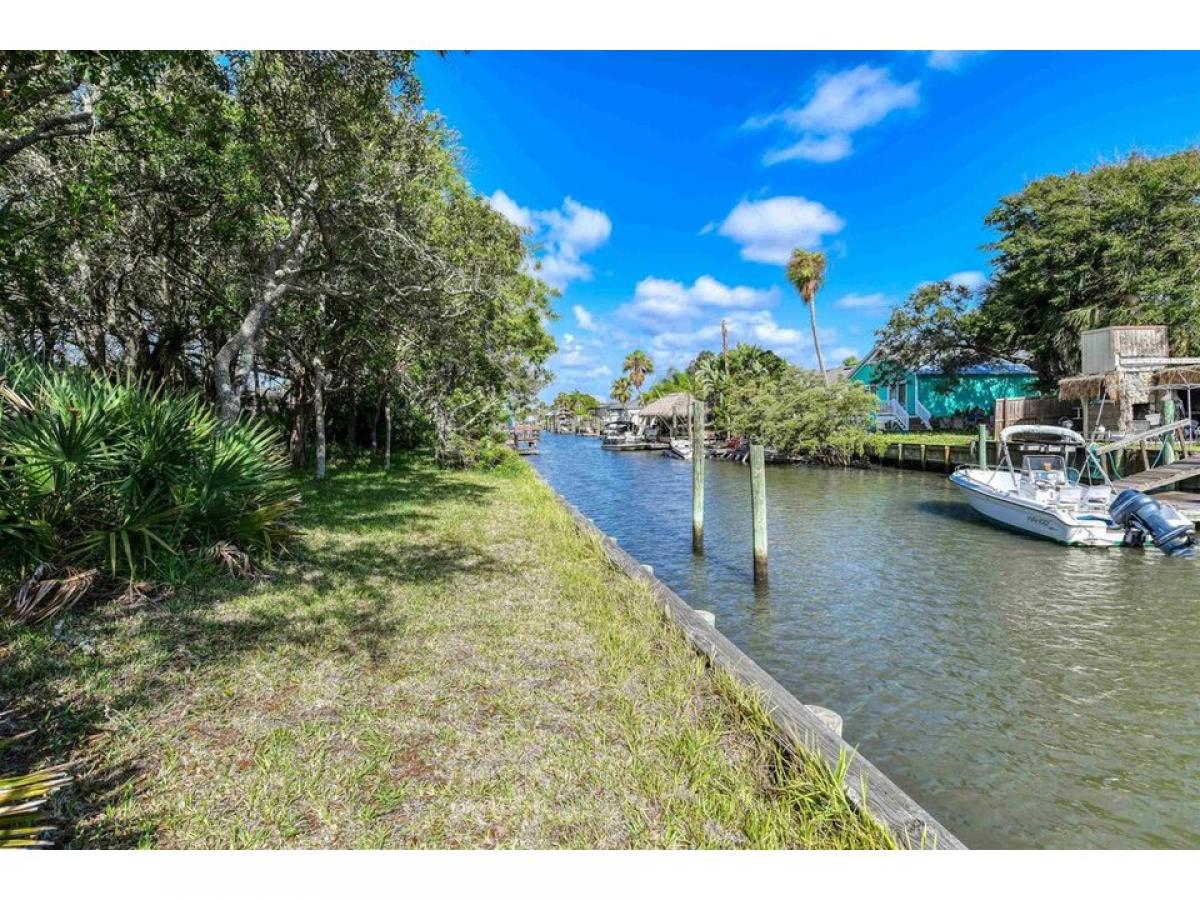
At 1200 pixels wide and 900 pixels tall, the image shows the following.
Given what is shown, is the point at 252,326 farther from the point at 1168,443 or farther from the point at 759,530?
the point at 1168,443

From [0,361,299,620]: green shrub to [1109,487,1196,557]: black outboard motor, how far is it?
1589 centimetres

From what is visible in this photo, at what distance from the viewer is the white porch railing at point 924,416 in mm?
36500

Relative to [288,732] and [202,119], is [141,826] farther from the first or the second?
[202,119]

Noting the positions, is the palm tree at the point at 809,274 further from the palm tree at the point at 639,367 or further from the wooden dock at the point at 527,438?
the palm tree at the point at 639,367

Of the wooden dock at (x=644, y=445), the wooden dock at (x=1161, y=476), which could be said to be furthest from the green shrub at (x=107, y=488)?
the wooden dock at (x=644, y=445)

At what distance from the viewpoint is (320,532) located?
29.7 ft

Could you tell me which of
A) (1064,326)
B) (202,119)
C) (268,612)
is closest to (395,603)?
(268,612)

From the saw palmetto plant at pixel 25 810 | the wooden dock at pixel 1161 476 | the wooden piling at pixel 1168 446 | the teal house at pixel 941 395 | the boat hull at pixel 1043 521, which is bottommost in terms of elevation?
the boat hull at pixel 1043 521

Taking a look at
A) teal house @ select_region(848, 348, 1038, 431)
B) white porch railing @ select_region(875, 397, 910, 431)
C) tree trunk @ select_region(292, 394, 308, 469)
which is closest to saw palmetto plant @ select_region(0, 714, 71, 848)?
tree trunk @ select_region(292, 394, 308, 469)

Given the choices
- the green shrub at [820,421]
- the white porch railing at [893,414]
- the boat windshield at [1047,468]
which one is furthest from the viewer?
the white porch railing at [893,414]

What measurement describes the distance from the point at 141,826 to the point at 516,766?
67.8 inches

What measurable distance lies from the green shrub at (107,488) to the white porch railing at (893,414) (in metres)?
37.3

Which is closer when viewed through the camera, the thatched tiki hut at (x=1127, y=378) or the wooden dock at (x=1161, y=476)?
the wooden dock at (x=1161, y=476)

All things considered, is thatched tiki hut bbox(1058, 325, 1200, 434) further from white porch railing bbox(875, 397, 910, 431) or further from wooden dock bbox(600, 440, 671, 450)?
wooden dock bbox(600, 440, 671, 450)
